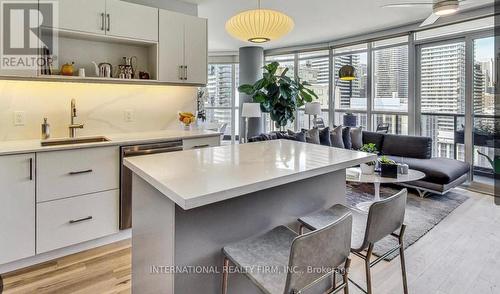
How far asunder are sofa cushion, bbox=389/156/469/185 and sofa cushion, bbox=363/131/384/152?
33.9 inches

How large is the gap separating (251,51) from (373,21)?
328 cm

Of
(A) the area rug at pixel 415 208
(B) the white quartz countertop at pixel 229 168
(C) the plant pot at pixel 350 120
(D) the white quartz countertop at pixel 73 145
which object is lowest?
(A) the area rug at pixel 415 208

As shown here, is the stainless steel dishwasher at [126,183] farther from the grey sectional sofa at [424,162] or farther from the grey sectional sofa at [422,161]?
the grey sectional sofa at [424,162]

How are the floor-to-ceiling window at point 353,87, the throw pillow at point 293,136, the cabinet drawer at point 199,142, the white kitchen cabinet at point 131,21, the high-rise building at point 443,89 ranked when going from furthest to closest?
the floor-to-ceiling window at point 353,87 < the high-rise building at point 443,89 < the throw pillow at point 293,136 < the cabinet drawer at point 199,142 < the white kitchen cabinet at point 131,21

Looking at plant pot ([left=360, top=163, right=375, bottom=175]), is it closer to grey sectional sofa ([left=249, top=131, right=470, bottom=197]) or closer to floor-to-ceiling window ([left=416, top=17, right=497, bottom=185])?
grey sectional sofa ([left=249, top=131, right=470, bottom=197])

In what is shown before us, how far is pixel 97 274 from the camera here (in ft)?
7.59

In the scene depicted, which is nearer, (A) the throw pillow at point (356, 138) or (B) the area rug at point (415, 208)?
(B) the area rug at point (415, 208)

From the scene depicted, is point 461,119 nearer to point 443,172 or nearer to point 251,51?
point 443,172

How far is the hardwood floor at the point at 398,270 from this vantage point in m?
2.16

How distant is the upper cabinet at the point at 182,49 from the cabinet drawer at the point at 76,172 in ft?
3.85

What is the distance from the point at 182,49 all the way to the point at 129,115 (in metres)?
1.01

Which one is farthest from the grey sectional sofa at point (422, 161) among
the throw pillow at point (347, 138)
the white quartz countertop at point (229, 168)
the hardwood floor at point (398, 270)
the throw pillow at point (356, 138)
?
the white quartz countertop at point (229, 168)

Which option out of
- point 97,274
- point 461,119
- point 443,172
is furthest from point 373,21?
point 97,274

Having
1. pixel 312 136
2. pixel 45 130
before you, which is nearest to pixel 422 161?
pixel 312 136
